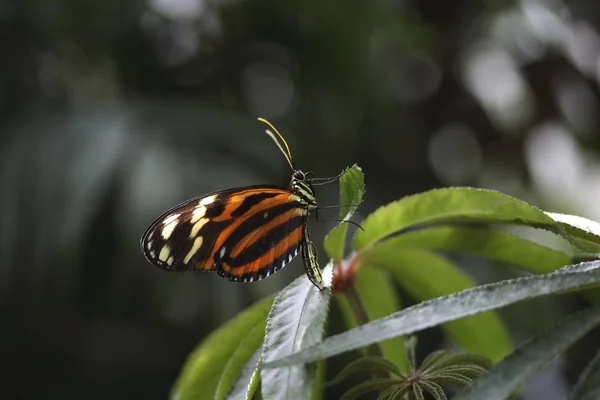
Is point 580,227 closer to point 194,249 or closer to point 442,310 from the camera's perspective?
point 442,310

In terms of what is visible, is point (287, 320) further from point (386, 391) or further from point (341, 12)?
point (341, 12)

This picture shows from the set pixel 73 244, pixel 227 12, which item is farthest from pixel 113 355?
pixel 227 12

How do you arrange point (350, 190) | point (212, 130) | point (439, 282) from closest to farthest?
point (350, 190) → point (439, 282) → point (212, 130)

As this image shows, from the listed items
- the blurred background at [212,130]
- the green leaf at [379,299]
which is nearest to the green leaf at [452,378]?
the green leaf at [379,299]

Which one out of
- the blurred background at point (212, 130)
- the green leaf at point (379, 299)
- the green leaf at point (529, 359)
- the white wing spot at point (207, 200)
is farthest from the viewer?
the blurred background at point (212, 130)

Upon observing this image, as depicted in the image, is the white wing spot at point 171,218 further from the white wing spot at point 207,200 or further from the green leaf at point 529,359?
the green leaf at point 529,359

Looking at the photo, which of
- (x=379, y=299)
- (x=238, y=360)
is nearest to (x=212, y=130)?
(x=379, y=299)

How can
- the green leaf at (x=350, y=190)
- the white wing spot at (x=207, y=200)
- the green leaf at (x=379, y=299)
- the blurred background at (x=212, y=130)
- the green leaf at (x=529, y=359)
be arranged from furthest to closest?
the blurred background at (x=212, y=130) < the green leaf at (x=379, y=299) < the white wing spot at (x=207, y=200) < the green leaf at (x=350, y=190) < the green leaf at (x=529, y=359)
